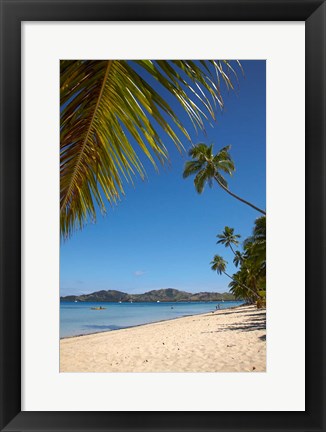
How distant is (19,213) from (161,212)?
2424 centimetres

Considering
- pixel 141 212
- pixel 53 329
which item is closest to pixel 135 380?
pixel 53 329

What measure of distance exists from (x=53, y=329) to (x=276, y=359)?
0.69 metres

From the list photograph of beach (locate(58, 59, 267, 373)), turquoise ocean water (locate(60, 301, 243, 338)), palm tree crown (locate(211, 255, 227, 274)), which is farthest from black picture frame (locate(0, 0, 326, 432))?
palm tree crown (locate(211, 255, 227, 274))

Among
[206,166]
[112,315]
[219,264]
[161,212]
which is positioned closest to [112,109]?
[206,166]

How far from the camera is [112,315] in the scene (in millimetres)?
13820

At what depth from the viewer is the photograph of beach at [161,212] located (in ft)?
3.93

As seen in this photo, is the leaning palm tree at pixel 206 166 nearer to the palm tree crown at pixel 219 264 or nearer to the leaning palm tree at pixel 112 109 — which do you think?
the palm tree crown at pixel 219 264

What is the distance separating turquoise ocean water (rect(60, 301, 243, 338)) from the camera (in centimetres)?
1168

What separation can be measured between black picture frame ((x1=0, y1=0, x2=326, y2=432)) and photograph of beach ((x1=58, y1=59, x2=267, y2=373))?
15 centimetres

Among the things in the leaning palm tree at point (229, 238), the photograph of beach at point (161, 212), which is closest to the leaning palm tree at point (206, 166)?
the photograph of beach at point (161, 212)

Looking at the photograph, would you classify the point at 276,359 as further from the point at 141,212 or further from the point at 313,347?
the point at 141,212

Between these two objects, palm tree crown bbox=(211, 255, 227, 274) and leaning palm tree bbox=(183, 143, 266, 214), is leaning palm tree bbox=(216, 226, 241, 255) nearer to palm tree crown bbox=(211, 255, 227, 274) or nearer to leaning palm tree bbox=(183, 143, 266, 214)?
palm tree crown bbox=(211, 255, 227, 274)

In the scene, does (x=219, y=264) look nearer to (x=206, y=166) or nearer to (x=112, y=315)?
(x=112, y=315)

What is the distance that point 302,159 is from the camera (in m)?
1.22
